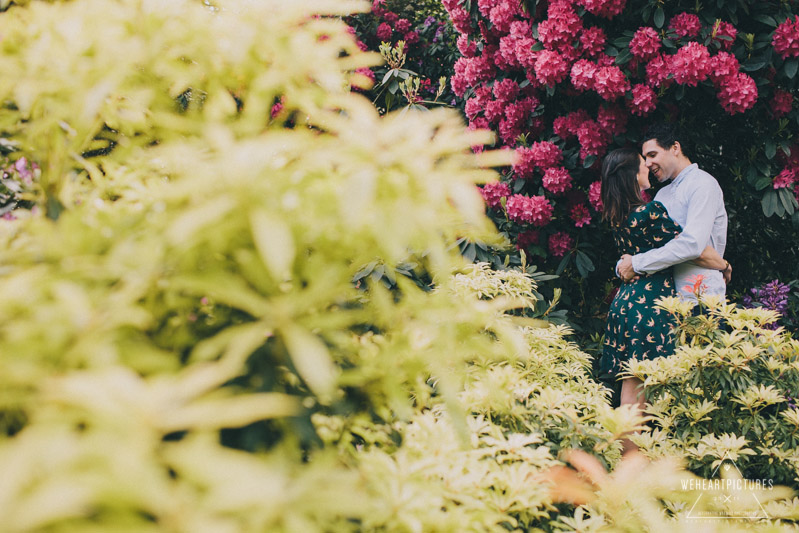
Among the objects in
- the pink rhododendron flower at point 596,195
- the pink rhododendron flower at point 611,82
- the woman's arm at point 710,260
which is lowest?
the woman's arm at point 710,260

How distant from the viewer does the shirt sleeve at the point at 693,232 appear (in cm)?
273

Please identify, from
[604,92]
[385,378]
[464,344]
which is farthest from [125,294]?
[604,92]

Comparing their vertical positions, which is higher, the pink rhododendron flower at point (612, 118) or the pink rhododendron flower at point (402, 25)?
the pink rhododendron flower at point (402, 25)

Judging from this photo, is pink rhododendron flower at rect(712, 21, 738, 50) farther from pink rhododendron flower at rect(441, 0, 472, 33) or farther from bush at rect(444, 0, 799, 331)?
pink rhododendron flower at rect(441, 0, 472, 33)

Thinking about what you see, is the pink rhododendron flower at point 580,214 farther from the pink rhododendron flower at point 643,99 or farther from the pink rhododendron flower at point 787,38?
the pink rhododendron flower at point 787,38

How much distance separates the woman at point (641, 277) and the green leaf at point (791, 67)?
0.90 meters

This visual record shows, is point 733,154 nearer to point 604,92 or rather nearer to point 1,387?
point 604,92

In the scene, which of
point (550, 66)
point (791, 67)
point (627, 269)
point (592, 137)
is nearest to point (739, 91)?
point (791, 67)

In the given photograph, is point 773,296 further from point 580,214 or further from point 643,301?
point 580,214

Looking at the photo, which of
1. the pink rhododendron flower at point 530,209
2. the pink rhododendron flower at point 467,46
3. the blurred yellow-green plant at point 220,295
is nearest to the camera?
the blurred yellow-green plant at point 220,295

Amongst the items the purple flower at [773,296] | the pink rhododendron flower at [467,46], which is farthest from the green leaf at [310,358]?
the purple flower at [773,296]

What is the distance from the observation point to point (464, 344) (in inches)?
33.7

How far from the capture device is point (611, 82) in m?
2.91

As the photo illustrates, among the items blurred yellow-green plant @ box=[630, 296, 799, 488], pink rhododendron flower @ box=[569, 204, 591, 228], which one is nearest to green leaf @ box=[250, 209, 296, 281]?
blurred yellow-green plant @ box=[630, 296, 799, 488]
